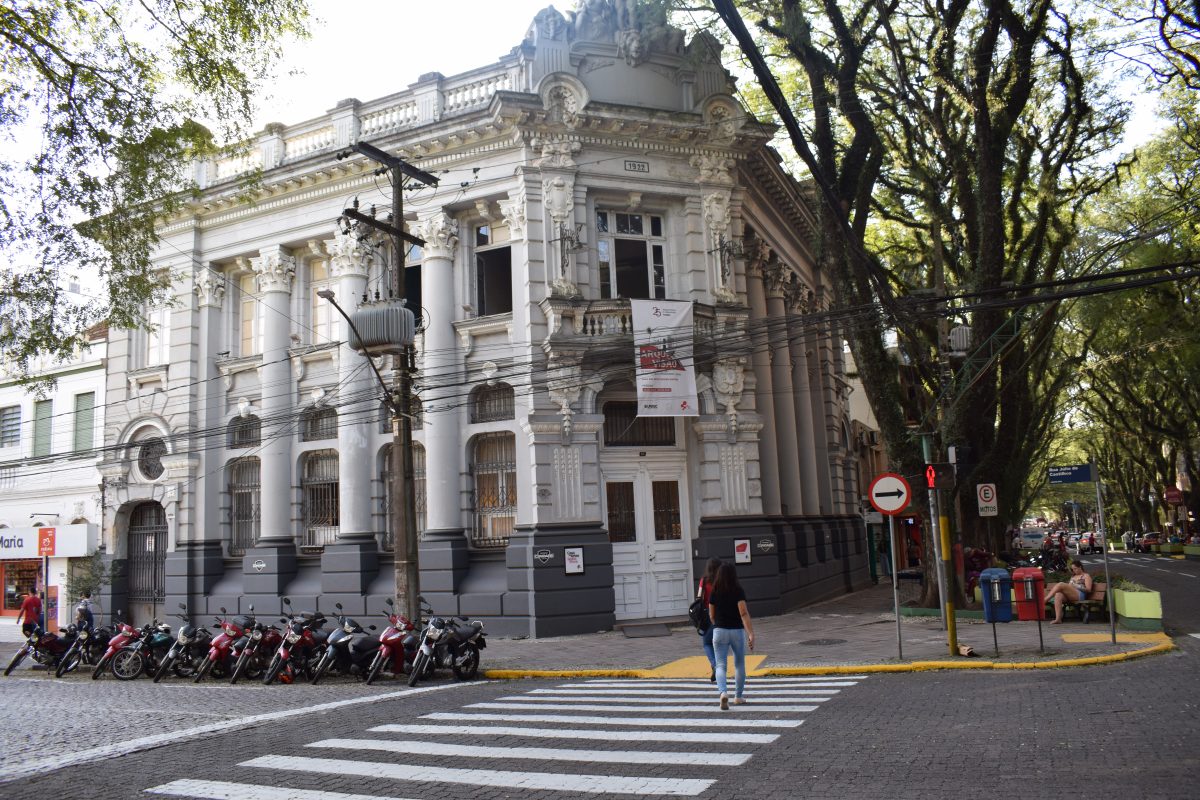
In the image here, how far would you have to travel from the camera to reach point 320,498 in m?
23.2

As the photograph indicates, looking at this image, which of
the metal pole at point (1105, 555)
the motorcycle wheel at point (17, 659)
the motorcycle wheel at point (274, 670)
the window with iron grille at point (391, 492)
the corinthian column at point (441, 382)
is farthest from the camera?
the window with iron grille at point (391, 492)

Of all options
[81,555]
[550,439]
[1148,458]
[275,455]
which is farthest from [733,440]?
[1148,458]

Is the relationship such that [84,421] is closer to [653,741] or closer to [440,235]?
[440,235]

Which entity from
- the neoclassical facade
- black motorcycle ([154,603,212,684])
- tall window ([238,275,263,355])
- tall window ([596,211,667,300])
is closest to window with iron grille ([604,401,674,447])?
the neoclassical facade

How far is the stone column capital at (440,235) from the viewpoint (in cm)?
2144

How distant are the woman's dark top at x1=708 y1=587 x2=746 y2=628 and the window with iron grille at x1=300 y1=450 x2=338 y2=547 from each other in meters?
14.9

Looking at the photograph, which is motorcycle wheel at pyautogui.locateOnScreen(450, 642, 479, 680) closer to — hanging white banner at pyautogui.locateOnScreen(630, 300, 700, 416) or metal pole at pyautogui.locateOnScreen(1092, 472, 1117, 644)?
hanging white banner at pyautogui.locateOnScreen(630, 300, 700, 416)

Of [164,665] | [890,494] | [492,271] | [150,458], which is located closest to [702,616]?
[890,494]

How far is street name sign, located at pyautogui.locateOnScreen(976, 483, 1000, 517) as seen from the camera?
21.4m

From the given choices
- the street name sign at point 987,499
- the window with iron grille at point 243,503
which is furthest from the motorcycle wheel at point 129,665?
the street name sign at point 987,499

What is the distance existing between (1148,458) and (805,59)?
149 ft

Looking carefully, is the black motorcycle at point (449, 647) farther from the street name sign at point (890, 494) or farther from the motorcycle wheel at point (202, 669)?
the street name sign at point (890, 494)

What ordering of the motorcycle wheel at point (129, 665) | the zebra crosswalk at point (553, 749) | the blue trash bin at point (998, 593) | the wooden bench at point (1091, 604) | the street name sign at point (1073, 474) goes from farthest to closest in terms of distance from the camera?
the wooden bench at point (1091, 604), the motorcycle wheel at point (129, 665), the blue trash bin at point (998, 593), the street name sign at point (1073, 474), the zebra crosswalk at point (553, 749)

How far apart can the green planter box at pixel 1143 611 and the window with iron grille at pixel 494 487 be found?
11.8 m
